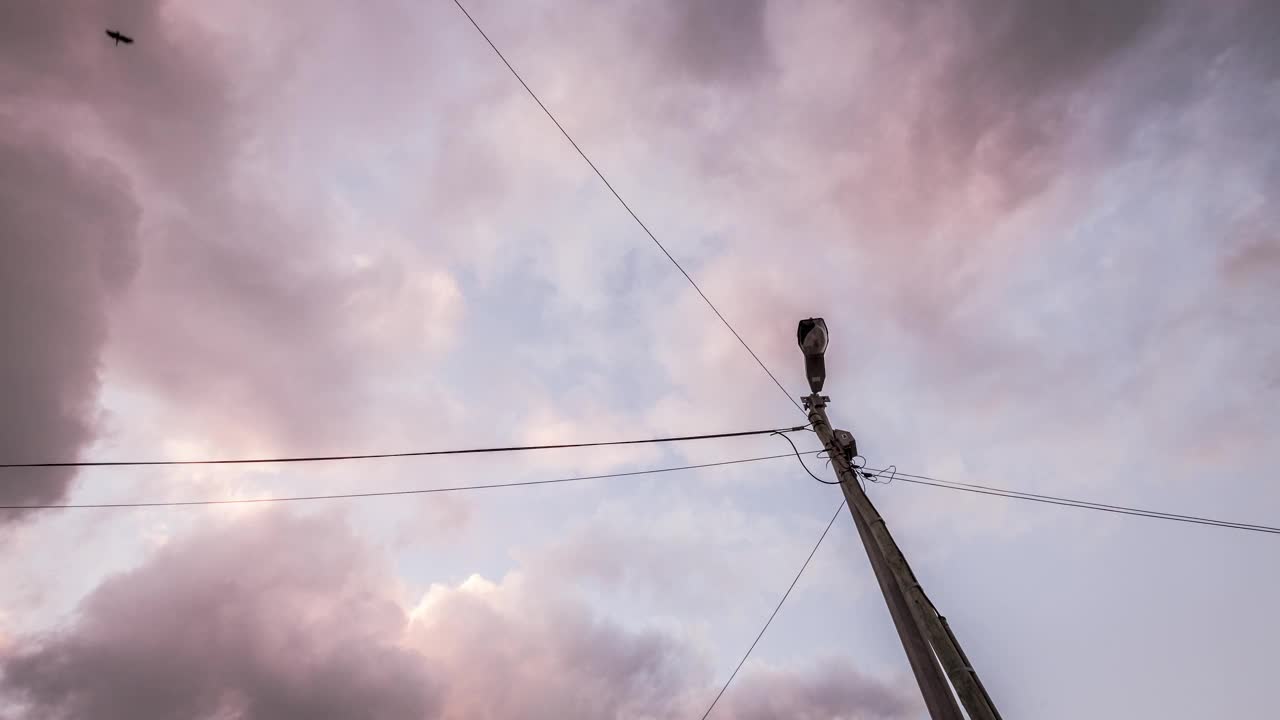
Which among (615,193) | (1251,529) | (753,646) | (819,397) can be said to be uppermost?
(615,193)

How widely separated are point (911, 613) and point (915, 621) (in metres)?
0.11

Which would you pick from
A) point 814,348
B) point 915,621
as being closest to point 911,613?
point 915,621

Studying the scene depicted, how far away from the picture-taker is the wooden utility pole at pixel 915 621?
627cm

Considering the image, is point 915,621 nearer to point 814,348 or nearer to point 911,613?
point 911,613

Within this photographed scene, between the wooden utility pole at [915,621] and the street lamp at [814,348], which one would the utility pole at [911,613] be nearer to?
the wooden utility pole at [915,621]

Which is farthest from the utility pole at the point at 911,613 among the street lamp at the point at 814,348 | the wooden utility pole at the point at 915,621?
the street lamp at the point at 814,348

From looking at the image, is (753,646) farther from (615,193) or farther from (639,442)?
(615,193)

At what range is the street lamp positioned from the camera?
31.6 ft

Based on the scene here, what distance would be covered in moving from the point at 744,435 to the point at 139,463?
10.2 metres

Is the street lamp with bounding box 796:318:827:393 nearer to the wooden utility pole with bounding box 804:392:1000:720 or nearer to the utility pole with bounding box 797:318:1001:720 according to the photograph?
the utility pole with bounding box 797:318:1001:720

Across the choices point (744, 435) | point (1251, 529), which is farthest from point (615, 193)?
point (1251, 529)

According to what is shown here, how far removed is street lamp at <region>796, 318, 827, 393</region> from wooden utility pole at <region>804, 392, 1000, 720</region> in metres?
1.45

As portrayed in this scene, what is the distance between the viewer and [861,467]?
9.28m

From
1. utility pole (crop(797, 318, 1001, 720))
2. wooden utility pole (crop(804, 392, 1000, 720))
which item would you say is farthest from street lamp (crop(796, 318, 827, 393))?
wooden utility pole (crop(804, 392, 1000, 720))
